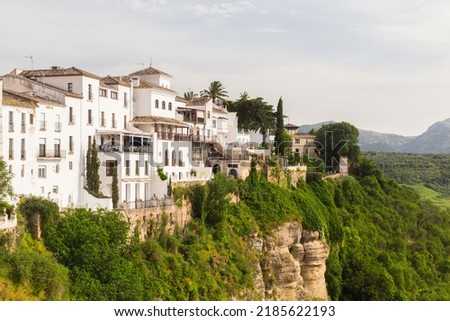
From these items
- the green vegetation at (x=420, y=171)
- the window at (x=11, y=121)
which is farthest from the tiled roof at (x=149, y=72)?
the green vegetation at (x=420, y=171)

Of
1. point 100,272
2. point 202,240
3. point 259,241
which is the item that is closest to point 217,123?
point 259,241

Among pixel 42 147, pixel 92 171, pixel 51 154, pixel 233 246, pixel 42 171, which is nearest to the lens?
pixel 42 171

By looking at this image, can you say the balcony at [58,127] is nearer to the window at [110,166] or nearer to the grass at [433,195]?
the window at [110,166]

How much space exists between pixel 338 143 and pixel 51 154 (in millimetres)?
56987

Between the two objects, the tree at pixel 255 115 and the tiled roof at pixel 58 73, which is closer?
the tiled roof at pixel 58 73

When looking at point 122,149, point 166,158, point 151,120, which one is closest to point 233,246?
point 166,158

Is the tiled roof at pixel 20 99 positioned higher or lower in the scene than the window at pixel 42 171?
higher

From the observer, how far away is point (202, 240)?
48.9m

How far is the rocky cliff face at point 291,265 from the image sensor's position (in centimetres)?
5506

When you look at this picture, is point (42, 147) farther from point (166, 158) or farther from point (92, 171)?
point (166, 158)

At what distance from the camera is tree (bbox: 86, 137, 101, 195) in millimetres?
45156

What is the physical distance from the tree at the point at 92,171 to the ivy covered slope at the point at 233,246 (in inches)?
184

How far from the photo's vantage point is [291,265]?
57.8 m

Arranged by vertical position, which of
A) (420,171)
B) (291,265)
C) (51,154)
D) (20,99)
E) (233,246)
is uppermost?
(20,99)
